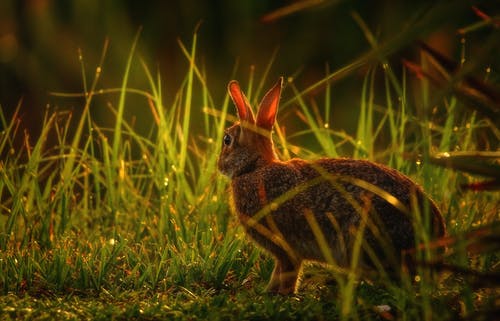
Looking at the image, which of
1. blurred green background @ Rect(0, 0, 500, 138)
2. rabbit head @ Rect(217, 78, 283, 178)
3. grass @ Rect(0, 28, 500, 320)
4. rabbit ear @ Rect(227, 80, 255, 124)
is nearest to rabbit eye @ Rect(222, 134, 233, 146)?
rabbit head @ Rect(217, 78, 283, 178)

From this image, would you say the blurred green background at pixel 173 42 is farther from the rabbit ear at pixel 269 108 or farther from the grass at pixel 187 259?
the rabbit ear at pixel 269 108

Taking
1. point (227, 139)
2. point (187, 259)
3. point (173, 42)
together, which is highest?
point (227, 139)

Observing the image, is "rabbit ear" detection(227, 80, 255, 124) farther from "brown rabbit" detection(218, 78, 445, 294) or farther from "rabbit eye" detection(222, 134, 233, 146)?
"rabbit eye" detection(222, 134, 233, 146)

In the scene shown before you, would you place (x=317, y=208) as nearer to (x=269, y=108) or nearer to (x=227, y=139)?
(x=269, y=108)

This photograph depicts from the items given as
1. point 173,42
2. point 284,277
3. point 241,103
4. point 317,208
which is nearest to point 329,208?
point 317,208

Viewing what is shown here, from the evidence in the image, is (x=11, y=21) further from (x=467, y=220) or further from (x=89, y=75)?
(x=467, y=220)

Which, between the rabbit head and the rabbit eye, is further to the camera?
the rabbit eye
